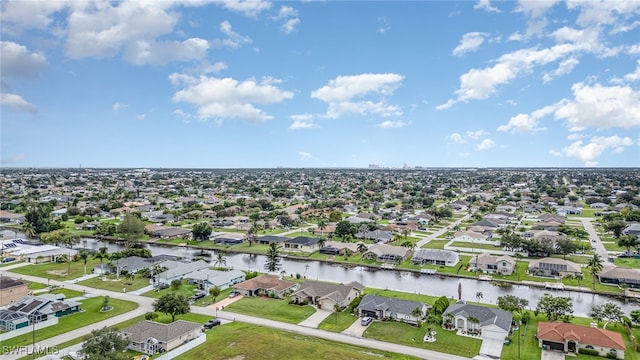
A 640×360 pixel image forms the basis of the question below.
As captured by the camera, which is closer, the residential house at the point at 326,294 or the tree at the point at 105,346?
the tree at the point at 105,346

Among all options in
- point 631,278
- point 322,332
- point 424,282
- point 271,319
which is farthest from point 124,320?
point 631,278

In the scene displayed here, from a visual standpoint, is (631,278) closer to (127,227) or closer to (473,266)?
(473,266)

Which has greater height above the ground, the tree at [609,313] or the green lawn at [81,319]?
the tree at [609,313]

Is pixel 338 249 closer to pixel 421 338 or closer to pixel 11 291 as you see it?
pixel 421 338

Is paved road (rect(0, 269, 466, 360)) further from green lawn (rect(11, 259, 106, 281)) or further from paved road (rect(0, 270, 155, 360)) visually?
green lawn (rect(11, 259, 106, 281))

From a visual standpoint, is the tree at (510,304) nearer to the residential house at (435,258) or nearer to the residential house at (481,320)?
the residential house at (481,320)

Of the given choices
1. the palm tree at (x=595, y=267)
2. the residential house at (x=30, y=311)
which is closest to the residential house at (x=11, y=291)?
Result: the residential house at (x=30, y=311)

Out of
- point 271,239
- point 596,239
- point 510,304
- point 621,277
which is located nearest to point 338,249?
point 271,239

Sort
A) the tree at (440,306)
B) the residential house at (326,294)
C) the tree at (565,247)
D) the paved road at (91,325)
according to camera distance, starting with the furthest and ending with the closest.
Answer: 1. the tree at (565,247)
2. the residential house at (326,294)
3. the tree at (440,306)
4. the paved road at (91,325)
